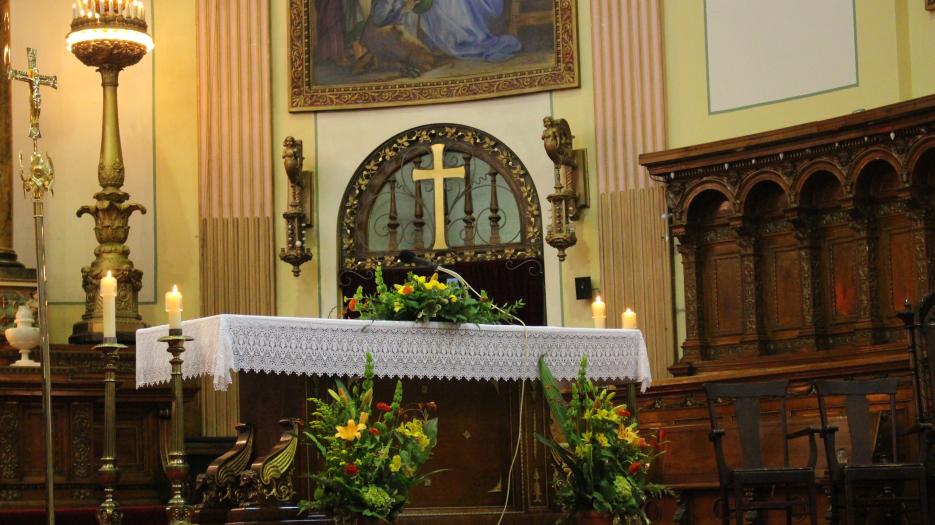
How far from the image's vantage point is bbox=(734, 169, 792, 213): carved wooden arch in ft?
36.9

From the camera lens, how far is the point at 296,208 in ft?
42.7

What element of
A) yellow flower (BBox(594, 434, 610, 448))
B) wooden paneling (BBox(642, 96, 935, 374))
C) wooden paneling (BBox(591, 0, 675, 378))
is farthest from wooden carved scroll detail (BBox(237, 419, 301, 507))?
wooden paneling (BBox(591, 0, 675, 378))

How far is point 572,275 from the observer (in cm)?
1277

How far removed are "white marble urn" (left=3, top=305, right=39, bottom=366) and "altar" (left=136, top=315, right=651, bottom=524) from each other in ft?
12.3

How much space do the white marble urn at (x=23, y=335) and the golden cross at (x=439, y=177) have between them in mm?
3750

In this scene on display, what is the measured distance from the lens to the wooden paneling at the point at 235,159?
43.0 feet

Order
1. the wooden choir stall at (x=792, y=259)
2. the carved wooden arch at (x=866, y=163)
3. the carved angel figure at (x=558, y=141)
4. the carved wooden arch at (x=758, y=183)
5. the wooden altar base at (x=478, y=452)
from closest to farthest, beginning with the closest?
the wooden altar base at (x=478, y=452) → the wooden choir stall at (x=792, y=259) → the carved wooden arch at (x=866, y=163) → the carved wooden arch at (x=758, y=183) → the carved angel figure at (x=558, y=141)

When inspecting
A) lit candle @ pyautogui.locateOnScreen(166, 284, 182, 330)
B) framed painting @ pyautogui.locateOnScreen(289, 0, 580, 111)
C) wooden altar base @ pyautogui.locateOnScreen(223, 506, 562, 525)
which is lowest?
wooden altar base @ pyautogui.locateOnScreen(223, 506, 562, 525)

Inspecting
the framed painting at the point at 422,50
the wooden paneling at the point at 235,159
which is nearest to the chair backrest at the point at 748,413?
the framed painting at the point at 422,50

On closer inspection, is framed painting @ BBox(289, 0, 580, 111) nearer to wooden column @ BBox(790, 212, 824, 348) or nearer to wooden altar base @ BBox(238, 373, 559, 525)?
wooden column @ BBox(790, 212, 824, 348)

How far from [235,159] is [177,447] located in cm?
677

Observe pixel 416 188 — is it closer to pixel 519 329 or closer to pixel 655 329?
pixel 655 329

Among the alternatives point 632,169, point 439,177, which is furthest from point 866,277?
point 439,177

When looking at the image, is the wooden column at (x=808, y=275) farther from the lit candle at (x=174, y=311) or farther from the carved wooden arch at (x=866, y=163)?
the lit candle at (x=174, y=311)
